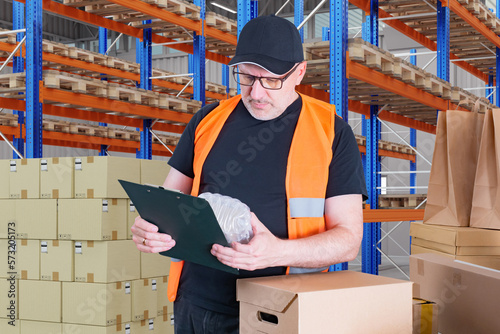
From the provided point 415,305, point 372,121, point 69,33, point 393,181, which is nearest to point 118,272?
point 415,305

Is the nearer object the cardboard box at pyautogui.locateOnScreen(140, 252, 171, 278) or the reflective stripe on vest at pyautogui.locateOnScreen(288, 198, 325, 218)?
the reflective stripe on vest at pyautogui.locateOnScreen(288, 198, 325, 218)

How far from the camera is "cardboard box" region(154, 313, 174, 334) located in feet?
19.6

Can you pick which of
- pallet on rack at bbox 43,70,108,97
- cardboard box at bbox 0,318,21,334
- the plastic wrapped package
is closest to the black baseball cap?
the plastic wrapped package

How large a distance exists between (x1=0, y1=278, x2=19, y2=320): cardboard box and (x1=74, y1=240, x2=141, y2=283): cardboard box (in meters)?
0.71

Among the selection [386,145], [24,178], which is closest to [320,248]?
[24,178]

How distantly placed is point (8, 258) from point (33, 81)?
7.69 feet

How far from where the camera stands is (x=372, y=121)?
29.3 feet

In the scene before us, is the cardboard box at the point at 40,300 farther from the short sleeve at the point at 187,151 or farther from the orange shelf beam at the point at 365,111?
the orange shelf beam at the point at 365,111

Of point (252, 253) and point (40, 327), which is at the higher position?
point (252, 253)

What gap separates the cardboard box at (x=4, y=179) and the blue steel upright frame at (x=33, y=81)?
1153mm

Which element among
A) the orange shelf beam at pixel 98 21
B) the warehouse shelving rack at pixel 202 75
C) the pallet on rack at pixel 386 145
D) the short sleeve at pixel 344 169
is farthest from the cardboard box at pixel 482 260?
the pallet on rack at pixel 386 145

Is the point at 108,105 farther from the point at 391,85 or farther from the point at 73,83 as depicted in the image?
the point at 391,85

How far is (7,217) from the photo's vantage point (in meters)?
5.75

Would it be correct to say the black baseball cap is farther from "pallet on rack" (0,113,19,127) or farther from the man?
"pallet on rack" (0,113,19,127)
